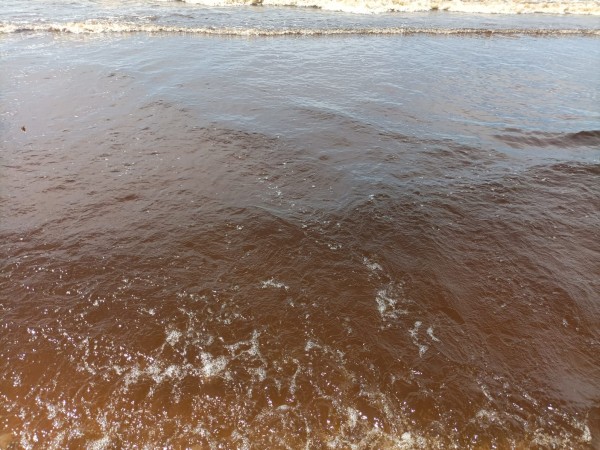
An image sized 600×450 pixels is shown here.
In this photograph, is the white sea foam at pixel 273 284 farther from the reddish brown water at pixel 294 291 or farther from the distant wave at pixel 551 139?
the distant wave at pixel 551 139

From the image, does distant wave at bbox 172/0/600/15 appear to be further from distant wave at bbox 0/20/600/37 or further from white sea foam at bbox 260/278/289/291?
white sea foam at bbox 260/278/289/291

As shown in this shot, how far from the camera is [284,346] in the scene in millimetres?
3816

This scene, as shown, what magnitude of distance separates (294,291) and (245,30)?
607 inches

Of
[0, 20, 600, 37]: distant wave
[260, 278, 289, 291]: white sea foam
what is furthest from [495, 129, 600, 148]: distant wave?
[0, 20, 600, 37]: distant wave

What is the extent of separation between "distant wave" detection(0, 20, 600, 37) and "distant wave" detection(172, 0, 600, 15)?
19.3 ft

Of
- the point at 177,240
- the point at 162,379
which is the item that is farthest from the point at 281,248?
the point at 162,379

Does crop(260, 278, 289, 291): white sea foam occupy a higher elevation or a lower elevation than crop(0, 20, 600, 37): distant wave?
lower

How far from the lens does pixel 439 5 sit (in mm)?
23453

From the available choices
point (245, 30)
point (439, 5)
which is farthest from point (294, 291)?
point (439, 5)

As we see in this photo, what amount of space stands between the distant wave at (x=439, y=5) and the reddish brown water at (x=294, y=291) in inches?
740

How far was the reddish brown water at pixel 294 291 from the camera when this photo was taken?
3.25 meters

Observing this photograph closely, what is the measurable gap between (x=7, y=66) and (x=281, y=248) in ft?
38.2

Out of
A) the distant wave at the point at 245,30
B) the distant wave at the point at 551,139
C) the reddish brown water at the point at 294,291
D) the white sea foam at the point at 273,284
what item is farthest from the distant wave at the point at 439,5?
the white sea foam at the point at 273,284

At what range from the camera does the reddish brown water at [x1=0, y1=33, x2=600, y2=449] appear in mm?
3246
